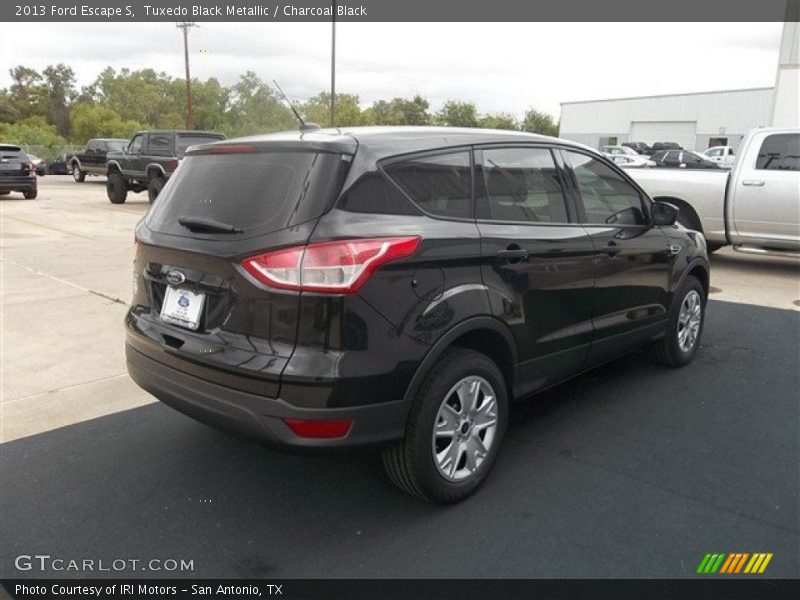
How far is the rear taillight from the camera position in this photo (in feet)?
8.16

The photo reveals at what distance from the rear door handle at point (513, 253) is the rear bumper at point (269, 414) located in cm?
89

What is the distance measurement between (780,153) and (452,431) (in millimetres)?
7884

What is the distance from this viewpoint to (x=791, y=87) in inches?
564

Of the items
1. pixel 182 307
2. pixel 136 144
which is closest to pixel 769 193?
pixel 182 307

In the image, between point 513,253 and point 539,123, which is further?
point 539,123

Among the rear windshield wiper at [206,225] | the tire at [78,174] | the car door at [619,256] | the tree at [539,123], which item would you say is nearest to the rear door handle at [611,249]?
the car door at [619,256]

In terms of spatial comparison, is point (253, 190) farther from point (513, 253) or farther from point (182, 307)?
point (513, 253)

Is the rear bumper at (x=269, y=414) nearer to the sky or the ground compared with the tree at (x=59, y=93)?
nearer to the ground

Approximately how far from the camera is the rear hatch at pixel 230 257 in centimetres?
256

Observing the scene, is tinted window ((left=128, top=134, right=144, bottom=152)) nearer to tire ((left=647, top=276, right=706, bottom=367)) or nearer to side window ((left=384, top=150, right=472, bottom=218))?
tire ((left=647, top=276, right=706, bottom=367))

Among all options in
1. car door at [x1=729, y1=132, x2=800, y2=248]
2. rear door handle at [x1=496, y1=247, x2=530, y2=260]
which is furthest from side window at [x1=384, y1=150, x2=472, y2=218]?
car door at [x1=729, y1=132, x2=800, y2=248]

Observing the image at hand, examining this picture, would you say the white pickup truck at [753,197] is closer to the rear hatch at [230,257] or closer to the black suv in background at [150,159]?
the rear hatch at [230,257]
